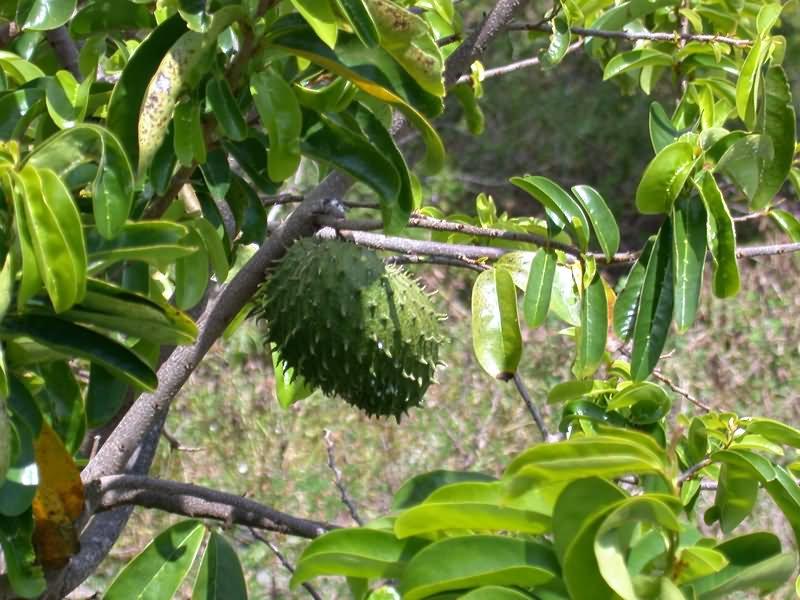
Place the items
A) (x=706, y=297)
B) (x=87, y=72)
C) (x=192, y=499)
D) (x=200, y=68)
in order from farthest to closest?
(x=706, y=297), (x=87, y=72), (x=192, y=499), (x=200, y=68)

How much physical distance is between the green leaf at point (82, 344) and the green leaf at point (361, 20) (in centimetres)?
45

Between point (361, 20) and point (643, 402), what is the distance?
0.73 meters

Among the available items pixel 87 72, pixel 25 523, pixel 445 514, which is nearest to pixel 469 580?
pixel 445 514

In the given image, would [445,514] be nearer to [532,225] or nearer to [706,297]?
[532,225]

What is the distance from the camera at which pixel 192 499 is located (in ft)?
5.46

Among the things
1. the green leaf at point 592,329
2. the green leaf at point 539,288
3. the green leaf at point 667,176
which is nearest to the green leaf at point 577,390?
the green leaf at point 592,329

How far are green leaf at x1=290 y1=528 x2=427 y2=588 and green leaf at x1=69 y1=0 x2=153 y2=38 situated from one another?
0.91 m

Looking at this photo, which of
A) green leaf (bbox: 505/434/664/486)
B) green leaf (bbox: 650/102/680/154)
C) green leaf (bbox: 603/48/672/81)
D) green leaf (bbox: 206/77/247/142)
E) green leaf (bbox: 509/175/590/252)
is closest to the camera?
green leaf (bbox: 505/434/664/486)

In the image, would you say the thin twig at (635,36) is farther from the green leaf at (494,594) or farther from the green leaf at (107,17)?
the green leaf at (494,594)

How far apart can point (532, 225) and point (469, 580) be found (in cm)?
119

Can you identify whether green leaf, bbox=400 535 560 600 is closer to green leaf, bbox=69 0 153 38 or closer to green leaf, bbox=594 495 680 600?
green leaf, bbox=594 495 680 600

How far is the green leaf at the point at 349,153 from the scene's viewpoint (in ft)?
5.08

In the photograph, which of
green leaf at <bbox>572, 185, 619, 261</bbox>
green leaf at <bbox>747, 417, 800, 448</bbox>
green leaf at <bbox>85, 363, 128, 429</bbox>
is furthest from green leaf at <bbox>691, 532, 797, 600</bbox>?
green leaf at <bbox>85, 363, 128, 429</bbox>

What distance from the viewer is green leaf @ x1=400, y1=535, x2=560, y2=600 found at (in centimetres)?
101
